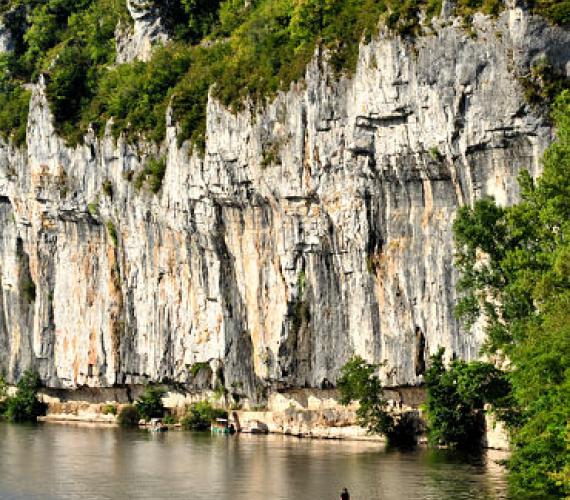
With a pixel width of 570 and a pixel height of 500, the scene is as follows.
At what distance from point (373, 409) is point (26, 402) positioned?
32077 millimetres

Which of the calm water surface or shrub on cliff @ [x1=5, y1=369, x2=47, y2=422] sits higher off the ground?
shrub on cliff @ [x1=5, y1=369, x2=47, y2=422]

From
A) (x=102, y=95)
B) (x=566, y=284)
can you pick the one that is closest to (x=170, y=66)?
(x=102, y=95)

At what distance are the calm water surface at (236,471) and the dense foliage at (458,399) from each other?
1308 mm

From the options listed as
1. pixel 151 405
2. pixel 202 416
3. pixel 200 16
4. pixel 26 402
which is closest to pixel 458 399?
pixel 202 416

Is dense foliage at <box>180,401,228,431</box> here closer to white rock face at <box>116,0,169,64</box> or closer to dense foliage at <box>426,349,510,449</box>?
dense foliage at <box>426,349,510,449</box>

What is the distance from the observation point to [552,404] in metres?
44.2

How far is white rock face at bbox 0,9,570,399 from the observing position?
60812 millimetres

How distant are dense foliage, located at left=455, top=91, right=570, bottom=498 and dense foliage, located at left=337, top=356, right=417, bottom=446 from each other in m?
12.9

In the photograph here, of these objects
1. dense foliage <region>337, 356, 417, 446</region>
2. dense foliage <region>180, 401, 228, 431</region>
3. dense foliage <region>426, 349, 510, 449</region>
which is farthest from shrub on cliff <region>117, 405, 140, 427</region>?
dense foliage <region>426, 349, 510, 449</region>

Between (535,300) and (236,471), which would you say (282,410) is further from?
(535,300)

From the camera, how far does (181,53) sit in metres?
92.3

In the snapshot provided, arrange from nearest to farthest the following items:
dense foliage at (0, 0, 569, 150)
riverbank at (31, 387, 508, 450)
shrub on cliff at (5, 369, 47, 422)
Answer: riverbank at (31, 387, 508, 450), dense foliage at (0, 0, 569, 150), shrub on cliff at (5, 369, 47, 422)

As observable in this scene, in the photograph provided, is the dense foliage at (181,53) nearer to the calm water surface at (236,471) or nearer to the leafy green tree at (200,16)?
the leafy green tree at (200,16)

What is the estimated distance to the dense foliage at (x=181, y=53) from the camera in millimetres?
69750
